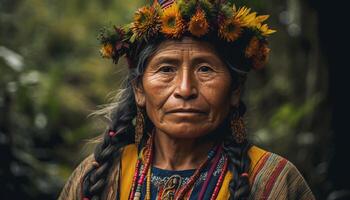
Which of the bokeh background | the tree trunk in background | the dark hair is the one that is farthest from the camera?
the bokeh background

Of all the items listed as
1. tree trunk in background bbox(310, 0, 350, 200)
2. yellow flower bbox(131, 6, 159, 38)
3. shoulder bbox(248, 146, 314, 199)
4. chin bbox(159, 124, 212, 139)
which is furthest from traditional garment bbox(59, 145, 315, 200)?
tree trunk in background bbox(310, 0, 350, 200)

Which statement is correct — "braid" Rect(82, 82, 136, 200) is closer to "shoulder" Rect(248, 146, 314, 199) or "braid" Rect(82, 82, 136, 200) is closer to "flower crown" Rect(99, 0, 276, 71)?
"flower crown" Rect(99, 0, 276, 71)

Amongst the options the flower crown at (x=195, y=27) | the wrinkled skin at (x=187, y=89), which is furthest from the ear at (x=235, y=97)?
the flower crown at (x=195, y=27)

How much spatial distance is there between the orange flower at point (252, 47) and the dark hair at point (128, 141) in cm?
8

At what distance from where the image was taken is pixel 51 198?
671 cm

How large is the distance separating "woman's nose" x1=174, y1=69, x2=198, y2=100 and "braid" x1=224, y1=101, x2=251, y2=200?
0.36 m

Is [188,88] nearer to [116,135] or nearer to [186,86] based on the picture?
[186,86]

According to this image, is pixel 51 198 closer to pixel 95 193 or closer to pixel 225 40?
pixel 95 193

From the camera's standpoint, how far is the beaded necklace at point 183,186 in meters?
3.67

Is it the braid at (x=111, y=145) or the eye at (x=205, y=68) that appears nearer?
the eye at (x=205, y=68)

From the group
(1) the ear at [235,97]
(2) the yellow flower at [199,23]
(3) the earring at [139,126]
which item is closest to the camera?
(2) the yellow flower at [199,23]

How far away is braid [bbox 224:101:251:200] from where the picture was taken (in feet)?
11.6

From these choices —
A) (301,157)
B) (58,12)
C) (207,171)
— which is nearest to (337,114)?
(301,157)

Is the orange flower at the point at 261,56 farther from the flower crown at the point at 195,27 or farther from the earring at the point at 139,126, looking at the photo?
the earring at the point at 139,126
